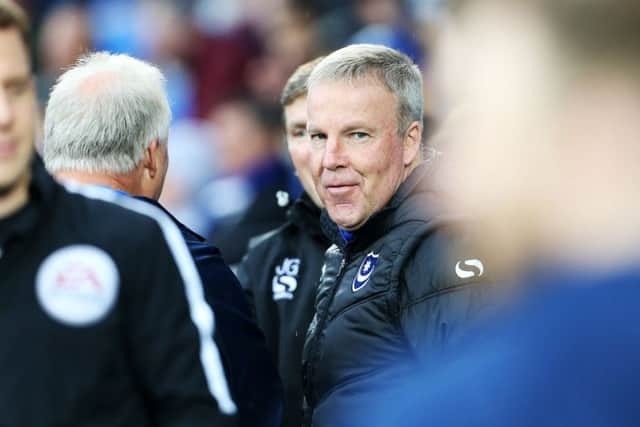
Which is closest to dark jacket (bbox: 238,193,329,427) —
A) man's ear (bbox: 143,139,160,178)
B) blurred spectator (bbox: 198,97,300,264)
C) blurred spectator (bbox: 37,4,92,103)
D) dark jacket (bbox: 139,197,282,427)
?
dark jacket (bbox: 139,197,282,427)

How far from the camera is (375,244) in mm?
3244

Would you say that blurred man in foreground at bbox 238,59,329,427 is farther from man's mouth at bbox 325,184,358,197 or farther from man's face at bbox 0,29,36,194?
man's face at bbox 0,29,36,194

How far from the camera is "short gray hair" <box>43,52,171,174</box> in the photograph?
3.16 m

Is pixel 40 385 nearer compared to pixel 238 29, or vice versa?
pixel 40 385

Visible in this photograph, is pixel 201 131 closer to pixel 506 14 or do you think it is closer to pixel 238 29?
pixel 238 29

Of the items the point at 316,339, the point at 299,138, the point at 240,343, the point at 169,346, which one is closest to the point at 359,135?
the point at 316,339

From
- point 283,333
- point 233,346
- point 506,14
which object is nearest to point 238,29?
point 283,333

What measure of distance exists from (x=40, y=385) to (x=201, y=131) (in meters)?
7.81

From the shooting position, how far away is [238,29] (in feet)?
32.7

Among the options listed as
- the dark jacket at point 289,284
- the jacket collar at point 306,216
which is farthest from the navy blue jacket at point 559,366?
the jacket collar at point 306,216

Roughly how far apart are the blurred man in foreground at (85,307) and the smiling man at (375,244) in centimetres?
67

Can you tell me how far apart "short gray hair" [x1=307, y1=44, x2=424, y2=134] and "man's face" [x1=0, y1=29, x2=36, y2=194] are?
1385 mm

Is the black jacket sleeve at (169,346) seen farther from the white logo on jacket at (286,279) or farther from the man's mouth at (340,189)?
the white logo on jacket at (286,279)

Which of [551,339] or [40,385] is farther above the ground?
[551,339]
